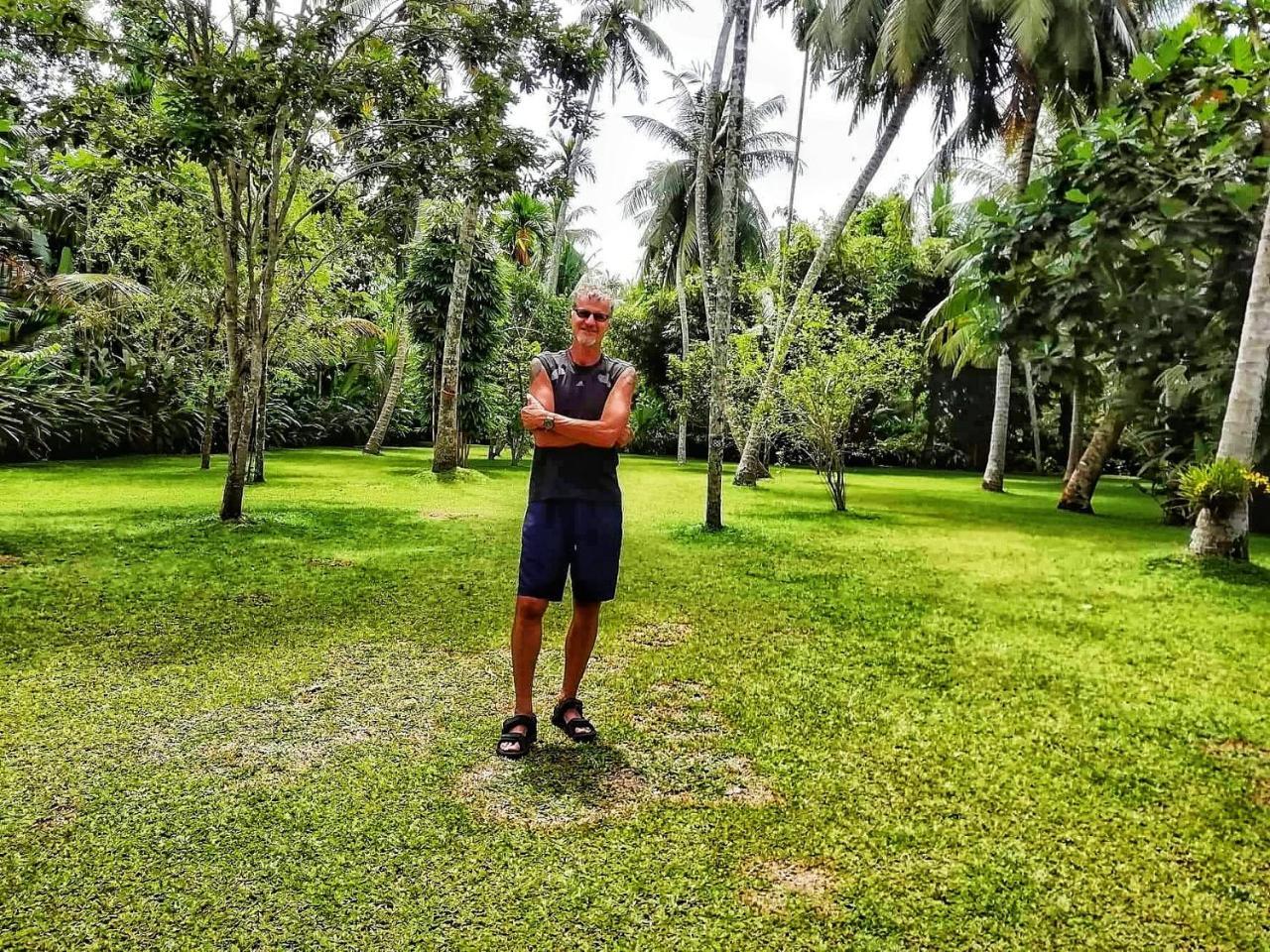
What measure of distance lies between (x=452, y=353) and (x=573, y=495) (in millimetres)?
11583

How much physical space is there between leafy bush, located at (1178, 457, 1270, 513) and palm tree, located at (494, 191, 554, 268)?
16.9 metres

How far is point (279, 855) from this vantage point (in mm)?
2312

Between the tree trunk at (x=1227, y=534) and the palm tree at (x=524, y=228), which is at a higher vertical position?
the palm tree at (x=524, y=228)

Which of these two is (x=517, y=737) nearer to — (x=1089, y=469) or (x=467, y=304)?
(x=1089, y=469)

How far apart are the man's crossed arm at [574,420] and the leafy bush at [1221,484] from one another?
21.5 ft

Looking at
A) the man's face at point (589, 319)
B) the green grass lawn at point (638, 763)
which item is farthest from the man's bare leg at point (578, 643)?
the man's face at point (589, 319)

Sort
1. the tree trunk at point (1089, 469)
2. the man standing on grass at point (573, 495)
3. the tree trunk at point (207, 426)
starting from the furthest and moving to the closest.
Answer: the tree trunk at point (207, 426) → the tree trunk at point (1089, 469) → the man standing on grass at point (573, 495)

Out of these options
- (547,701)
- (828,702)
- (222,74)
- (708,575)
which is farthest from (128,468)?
(828,702)

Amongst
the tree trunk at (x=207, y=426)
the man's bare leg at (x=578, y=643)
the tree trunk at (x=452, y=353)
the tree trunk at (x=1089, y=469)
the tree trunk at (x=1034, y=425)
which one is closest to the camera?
the man's bare leg at (x=578, y=643)

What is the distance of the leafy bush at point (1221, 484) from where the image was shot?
6891mm

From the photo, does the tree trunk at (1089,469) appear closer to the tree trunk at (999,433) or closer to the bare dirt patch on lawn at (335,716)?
the tree trunk at (999,433)

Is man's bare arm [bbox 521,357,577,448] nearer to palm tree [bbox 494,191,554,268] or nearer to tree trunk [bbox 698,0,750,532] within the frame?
tree trunk [bbox 698,0,750,532]

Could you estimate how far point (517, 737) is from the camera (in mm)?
3068

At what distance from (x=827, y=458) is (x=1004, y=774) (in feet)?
28.0
